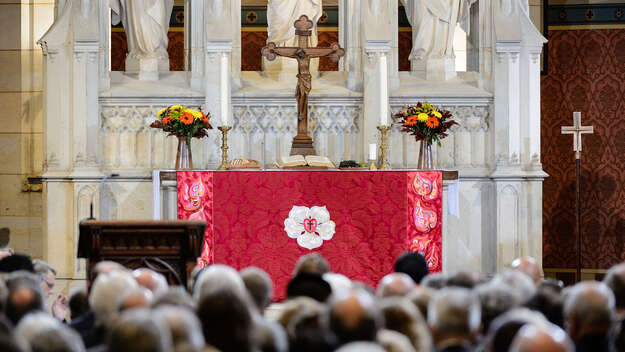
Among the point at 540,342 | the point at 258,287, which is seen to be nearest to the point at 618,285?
the point at 540,342

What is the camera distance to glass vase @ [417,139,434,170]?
7016 millimetres

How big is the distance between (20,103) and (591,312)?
817 cm

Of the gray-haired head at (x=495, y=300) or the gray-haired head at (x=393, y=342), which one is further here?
the gray-haired head at (x=495, y=300)

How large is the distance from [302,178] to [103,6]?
2860mm

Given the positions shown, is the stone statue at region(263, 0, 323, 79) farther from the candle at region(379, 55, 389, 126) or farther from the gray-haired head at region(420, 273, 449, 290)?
the gray-haired head at region(420, 273, 449, 290)

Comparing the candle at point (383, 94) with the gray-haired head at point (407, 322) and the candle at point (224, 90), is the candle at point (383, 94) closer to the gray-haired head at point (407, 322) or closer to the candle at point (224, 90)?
the candle at point (224, 90)

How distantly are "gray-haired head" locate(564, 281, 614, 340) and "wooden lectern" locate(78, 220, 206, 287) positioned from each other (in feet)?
8.49

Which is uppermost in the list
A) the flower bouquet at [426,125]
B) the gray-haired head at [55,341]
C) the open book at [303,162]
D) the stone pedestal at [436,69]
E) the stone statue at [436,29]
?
the stone statue at [436,29]

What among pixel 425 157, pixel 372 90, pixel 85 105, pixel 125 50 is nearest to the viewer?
pixel 425 157

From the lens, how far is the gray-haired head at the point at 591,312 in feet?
7.48

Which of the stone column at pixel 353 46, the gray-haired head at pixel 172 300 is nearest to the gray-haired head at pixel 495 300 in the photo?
the gray-haired head at pixel 172 300

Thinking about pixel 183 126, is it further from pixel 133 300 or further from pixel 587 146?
pixel 587 146

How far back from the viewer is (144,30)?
8016 millimetres

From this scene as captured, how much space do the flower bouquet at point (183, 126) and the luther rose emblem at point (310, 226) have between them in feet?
3.97
